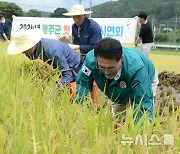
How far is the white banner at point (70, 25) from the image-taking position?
29.2 ft

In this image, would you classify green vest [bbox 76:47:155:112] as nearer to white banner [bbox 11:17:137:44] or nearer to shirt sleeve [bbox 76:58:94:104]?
shirt sleeve [bbox 76:58:94:104]

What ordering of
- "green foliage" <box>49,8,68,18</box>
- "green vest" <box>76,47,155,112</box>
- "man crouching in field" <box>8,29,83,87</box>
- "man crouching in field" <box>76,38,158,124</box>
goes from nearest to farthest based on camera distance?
"man crouching in field" <box>76,38,158,124</box>, "green vest" <box>76,47,155,112</box>, "man crouching in field" <box>8,29,83,87</box>, "green foliage" <box>49,8,68,18</box>

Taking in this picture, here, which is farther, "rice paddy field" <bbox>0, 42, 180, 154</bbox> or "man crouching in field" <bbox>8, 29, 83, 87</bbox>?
"man crouching in field" <bbox>8, 29, 83, 87</bbox>

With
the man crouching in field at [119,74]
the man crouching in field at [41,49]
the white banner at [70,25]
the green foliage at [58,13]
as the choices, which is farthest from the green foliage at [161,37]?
the man crouching in field at [119,74]

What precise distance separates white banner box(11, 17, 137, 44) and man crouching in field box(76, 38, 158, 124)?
20.1 ft

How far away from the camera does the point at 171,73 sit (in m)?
6.71

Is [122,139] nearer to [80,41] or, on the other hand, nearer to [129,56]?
[129,56]

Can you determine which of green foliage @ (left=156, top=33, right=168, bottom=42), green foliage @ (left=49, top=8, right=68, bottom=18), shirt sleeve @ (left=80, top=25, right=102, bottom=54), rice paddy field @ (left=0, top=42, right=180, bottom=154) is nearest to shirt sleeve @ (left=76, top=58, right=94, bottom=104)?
rice paddy field @ (left=0, top=42, right=180, bottom=154)

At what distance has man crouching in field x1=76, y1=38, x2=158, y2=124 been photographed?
6.93 feet

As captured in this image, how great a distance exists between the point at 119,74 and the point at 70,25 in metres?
7.52

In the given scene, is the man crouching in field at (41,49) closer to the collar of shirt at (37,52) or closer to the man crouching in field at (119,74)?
the collar of shirt at (37,52)
